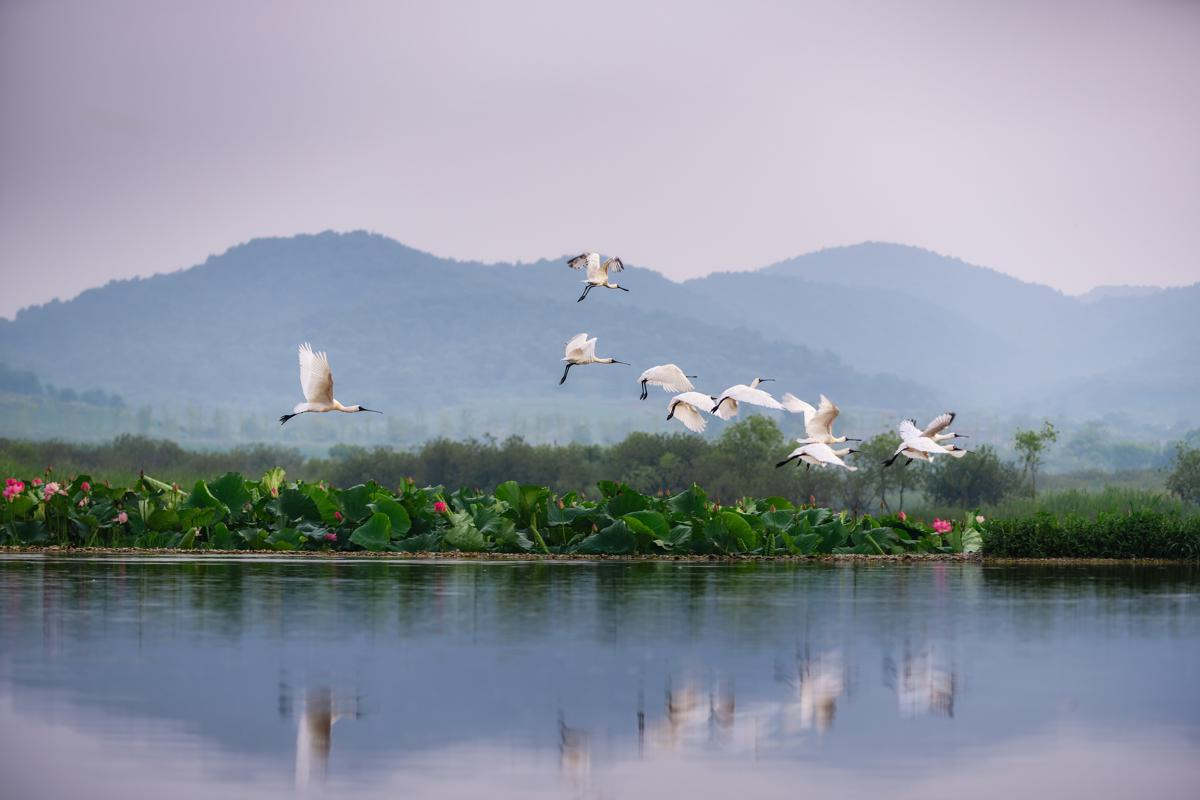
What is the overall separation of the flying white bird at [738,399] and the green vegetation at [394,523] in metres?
2.33

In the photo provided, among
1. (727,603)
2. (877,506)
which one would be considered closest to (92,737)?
(727,603)

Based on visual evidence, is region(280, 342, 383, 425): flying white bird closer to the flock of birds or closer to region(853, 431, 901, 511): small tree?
the flock of birds

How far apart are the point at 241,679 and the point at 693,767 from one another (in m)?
3.72

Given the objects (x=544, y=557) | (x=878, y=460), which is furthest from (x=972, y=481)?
(x=544, y=557)

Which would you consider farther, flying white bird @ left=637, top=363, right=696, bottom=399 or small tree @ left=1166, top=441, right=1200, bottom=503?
small tree @ left=1166, top=441, right=1200, bottom=503

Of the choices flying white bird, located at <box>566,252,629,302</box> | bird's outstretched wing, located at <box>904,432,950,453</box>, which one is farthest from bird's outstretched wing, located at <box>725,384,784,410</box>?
flying white bird, located at <box>566,252,629,302</box>

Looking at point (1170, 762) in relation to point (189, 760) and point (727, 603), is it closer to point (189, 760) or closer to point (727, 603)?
Result: point (189, 760)

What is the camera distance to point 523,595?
16609 mm

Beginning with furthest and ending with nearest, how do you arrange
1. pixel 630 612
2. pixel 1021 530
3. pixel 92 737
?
pixel 1021 530
pixel 630 612
pixel 92 737

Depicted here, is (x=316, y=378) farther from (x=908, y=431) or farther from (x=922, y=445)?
(x=922, y=445)

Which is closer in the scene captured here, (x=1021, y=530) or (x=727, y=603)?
(x=727, y=603)

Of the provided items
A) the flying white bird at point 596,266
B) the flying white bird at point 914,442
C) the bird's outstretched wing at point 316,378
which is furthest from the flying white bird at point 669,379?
the bird's outstretched wing at point 316,378

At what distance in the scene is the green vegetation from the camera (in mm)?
23188

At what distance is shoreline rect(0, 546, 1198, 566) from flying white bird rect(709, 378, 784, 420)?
2465mm
